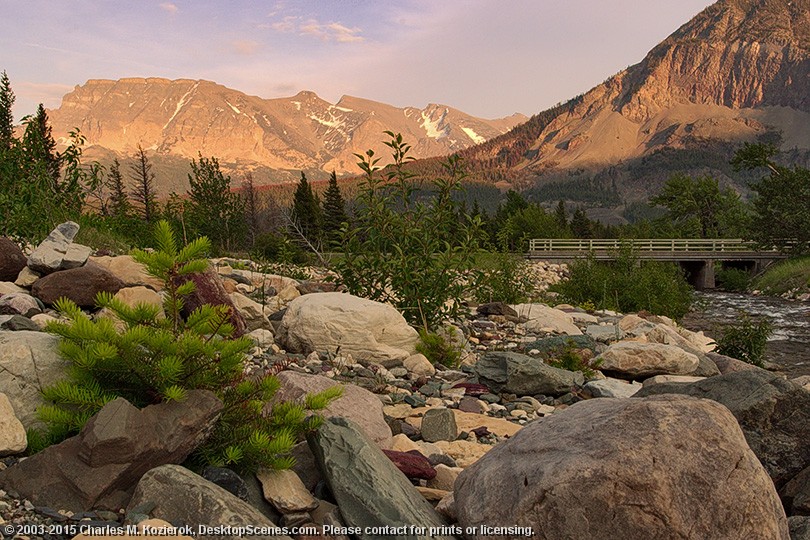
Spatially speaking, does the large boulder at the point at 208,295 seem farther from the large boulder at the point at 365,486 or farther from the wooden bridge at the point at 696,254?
the wooden bridge at the point at 696,254

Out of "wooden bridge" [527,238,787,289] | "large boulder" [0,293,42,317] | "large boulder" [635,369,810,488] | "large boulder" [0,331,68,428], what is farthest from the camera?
"wooden bridge" [527,238,787,289]

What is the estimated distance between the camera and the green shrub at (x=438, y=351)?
7.59m

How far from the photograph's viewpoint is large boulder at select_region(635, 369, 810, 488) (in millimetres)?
4047

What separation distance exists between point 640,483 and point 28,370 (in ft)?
10.3

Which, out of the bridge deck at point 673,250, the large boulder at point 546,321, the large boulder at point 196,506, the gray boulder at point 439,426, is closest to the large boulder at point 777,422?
the gray boulder at point 439,426

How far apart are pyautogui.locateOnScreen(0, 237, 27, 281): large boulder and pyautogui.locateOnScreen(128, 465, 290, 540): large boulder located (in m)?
5.69

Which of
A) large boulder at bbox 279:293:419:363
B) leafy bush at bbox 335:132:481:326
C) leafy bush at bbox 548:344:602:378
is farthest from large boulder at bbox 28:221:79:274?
leafy bush at bbox 548:344:602:378

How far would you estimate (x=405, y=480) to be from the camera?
357cm

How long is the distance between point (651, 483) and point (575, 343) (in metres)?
5.99

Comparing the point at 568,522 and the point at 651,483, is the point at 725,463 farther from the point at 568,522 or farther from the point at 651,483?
the point at 568,522

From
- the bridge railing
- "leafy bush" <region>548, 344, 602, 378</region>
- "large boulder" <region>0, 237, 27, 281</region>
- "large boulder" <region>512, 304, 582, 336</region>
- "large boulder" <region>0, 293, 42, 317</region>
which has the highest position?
"large boulder" <region>0, 237, 27, 281</region>

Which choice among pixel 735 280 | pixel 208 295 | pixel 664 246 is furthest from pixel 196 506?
pixel 664 246

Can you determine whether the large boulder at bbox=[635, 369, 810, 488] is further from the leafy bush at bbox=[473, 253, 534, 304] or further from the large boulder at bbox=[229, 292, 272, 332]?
the leafy bush at bbox=[473, 253, 534, 304]

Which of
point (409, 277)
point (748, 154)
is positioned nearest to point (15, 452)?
point (409, 277)
